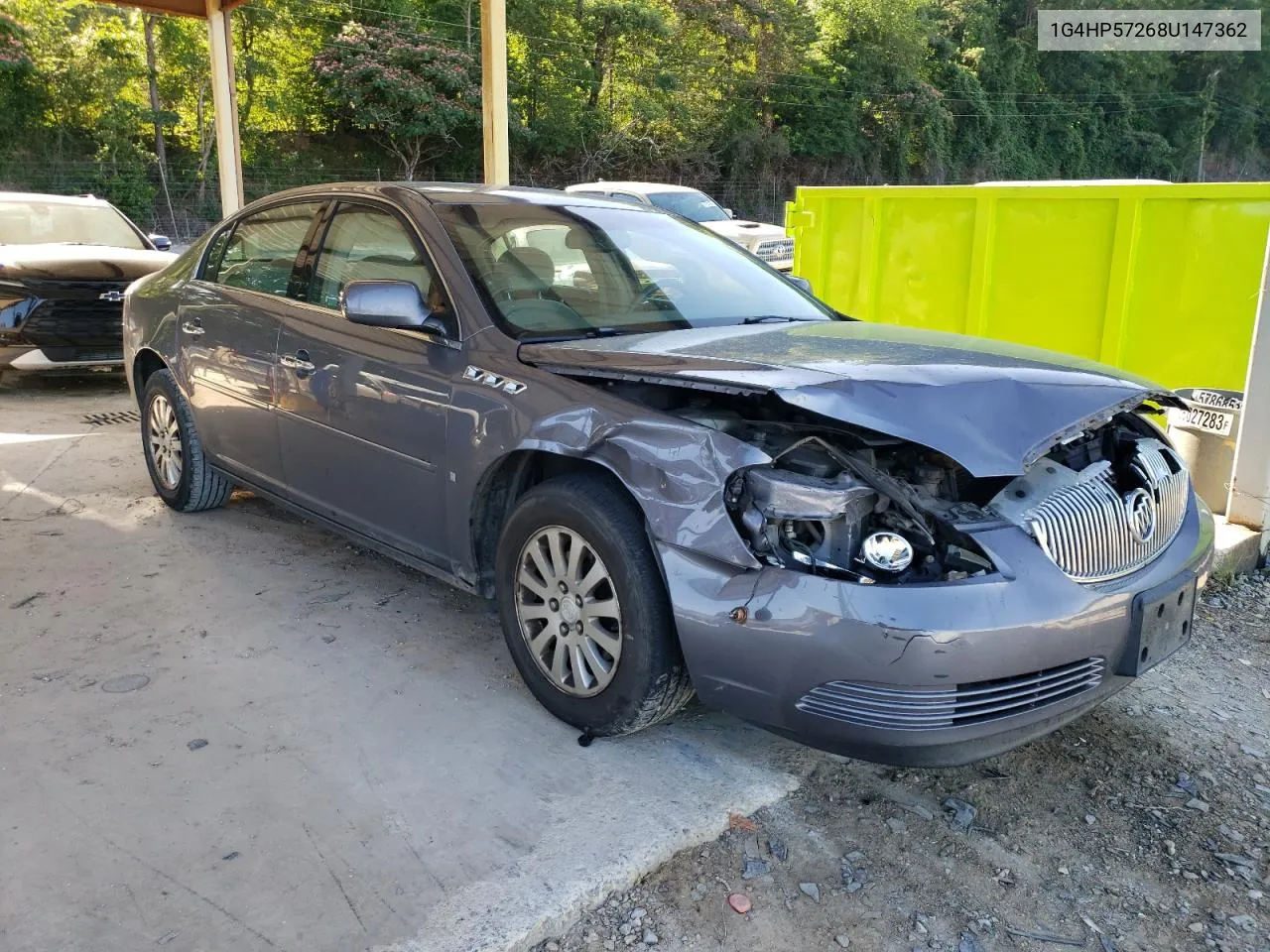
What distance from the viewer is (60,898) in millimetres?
2283

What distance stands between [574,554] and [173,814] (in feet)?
4.04

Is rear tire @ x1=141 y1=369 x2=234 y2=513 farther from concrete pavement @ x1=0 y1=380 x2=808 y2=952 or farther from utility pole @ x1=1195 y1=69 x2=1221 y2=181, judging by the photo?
utility pole @ x1=1195 y1=69 x2=1221 y2=181

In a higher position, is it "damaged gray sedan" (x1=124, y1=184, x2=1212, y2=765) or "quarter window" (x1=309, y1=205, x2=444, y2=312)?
"quarter window" (x1=309, y1=205, x2=444, y2=312)

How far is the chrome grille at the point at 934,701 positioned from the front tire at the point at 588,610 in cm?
46

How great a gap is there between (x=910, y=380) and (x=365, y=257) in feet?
7.19

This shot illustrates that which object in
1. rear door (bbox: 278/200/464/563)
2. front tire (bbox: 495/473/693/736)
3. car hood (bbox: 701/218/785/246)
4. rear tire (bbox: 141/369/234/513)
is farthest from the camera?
car hood (bbox: 701/218/785/246)

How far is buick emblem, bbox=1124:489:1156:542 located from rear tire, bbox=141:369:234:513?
3978 millimetres

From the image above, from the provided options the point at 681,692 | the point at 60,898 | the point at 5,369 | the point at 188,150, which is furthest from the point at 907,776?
the point at 188,150

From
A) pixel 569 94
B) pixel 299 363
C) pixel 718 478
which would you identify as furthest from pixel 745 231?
pixel 569 94

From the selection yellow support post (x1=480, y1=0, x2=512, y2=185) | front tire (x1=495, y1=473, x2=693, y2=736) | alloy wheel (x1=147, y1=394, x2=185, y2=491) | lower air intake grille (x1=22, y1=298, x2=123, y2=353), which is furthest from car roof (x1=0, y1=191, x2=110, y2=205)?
front tire (x1=495, y1=473, x2=693, y2=736)

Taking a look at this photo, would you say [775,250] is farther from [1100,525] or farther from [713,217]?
[1100,525]

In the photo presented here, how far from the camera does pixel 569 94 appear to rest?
29.7 meters

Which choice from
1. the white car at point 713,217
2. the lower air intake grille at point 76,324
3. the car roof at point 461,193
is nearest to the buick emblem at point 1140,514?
the car roof at point 461,193

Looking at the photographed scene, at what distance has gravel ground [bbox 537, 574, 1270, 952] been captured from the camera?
2299 mm
